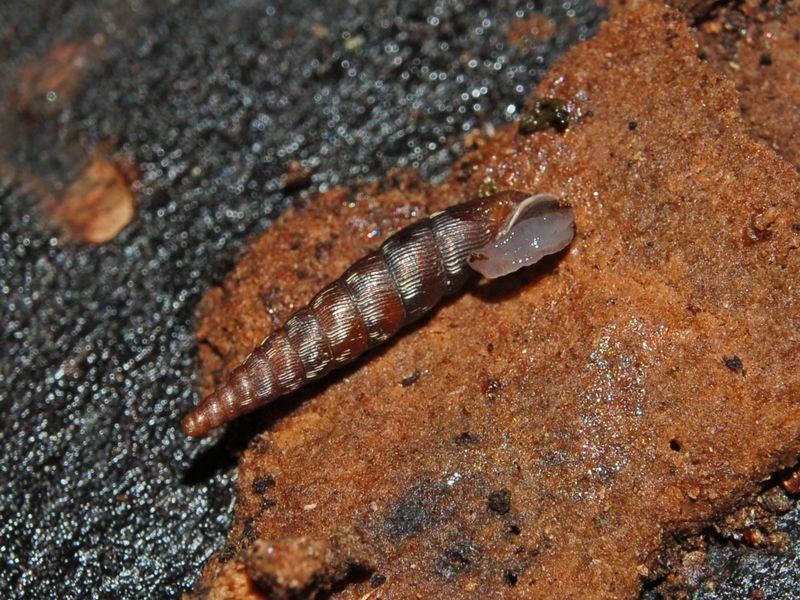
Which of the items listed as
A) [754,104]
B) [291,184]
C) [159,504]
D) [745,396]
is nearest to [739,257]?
[745,396]

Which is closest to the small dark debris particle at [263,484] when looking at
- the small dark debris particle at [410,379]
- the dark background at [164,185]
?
the dark background at [164,185]

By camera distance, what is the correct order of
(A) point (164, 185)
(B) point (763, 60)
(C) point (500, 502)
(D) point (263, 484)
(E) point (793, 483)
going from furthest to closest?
(A) point (164, 185) → (B) point (763, 60) → (D) point (263, 484) → (E) point (793, 483) → (C) point (500, 502)

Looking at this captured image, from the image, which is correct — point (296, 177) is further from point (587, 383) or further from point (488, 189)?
point (587, 383)

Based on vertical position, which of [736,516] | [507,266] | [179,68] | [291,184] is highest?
[179,68]

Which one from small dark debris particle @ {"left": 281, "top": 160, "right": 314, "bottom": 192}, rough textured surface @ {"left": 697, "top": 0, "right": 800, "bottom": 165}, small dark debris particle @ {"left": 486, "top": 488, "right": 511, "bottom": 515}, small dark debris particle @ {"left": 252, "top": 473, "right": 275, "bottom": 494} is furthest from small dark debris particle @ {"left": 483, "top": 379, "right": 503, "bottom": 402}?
rough textured surface @ {"left": 697, "top": 0, "right": 800, "bottom": 165}

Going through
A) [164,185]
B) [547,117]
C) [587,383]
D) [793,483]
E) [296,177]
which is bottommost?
[793,483]

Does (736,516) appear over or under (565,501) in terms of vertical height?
under

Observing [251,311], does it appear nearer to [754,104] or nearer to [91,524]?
[91,524]

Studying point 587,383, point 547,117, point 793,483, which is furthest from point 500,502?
point 547,117
